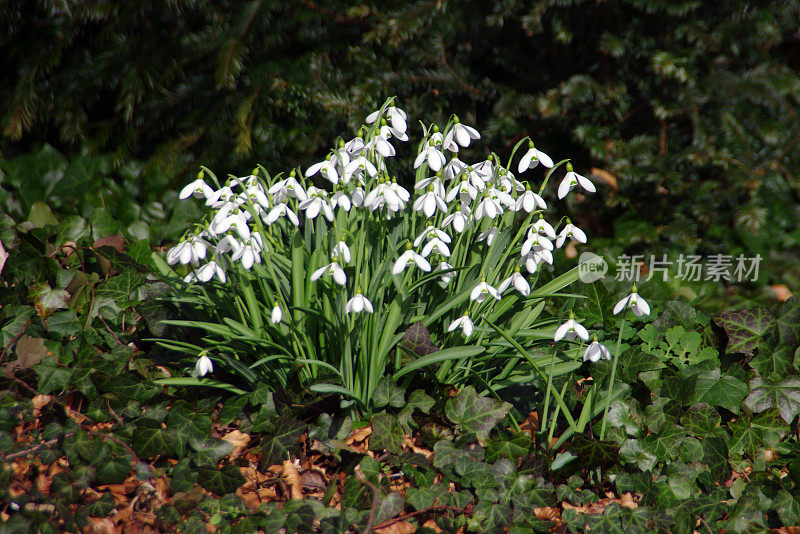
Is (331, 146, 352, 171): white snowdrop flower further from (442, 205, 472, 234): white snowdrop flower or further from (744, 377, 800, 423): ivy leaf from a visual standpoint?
(744, 377, 800, 423): ivy leaf

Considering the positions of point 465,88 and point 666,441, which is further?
point 465,88

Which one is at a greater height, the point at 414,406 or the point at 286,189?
the point at 286,189

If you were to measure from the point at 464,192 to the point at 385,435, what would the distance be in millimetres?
730

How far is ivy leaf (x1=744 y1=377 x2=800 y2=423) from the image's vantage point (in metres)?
1.90

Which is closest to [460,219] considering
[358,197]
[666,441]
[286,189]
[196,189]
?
[358,197]

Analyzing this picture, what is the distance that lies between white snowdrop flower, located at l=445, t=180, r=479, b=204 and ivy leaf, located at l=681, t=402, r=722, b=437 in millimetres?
955

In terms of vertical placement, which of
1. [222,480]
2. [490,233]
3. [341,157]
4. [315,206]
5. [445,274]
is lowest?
[222,480]

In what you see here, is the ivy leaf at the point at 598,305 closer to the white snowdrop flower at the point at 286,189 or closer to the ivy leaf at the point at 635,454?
the ivy leaf at the point at 635,454

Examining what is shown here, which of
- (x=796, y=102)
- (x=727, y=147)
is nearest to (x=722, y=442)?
(x=727, y=147)

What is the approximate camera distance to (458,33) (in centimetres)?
286

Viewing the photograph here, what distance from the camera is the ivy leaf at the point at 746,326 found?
212 centimetres

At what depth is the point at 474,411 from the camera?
1752mm

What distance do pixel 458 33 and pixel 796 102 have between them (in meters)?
1.49

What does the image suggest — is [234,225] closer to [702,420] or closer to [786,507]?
[702,420]
